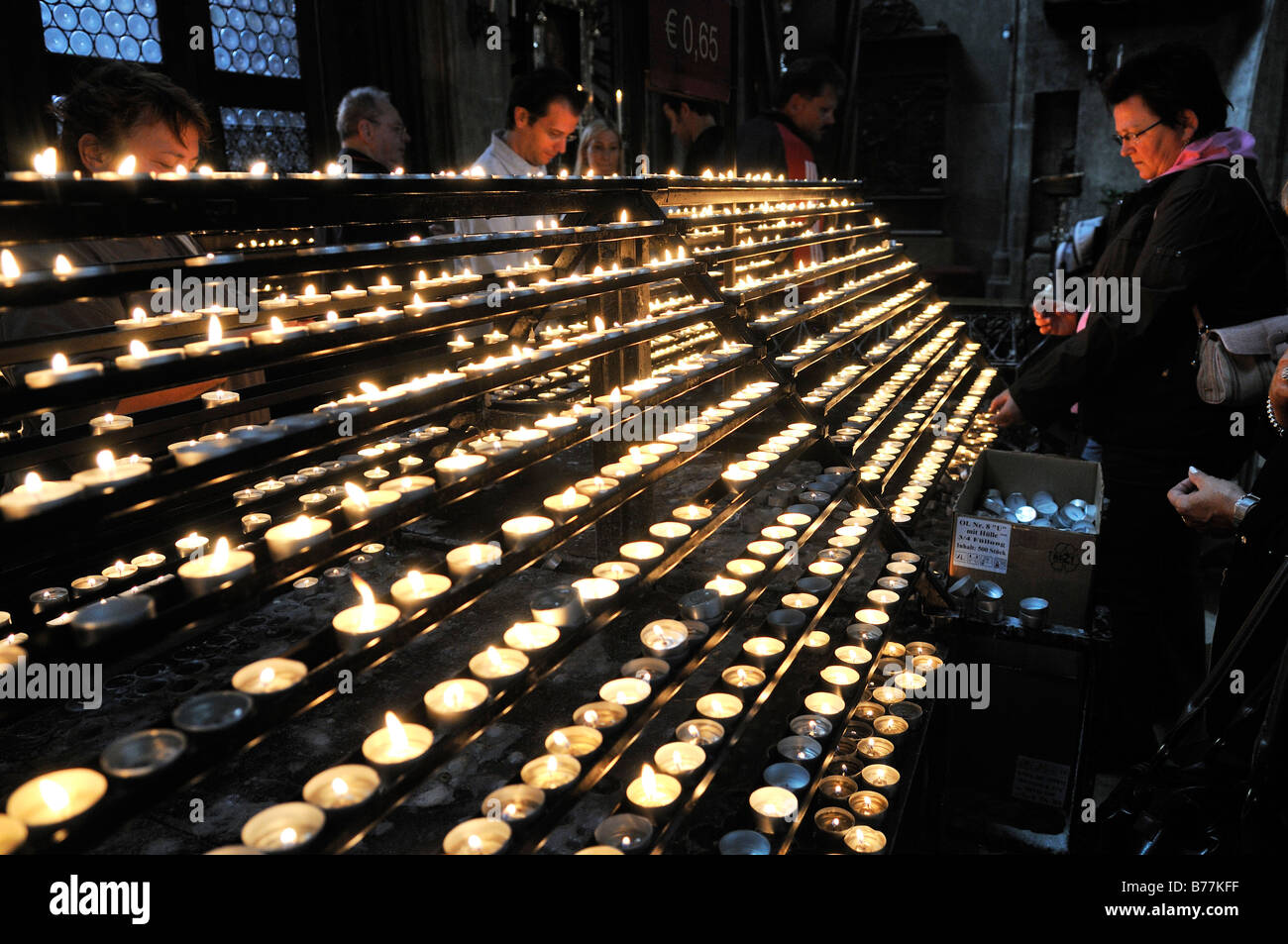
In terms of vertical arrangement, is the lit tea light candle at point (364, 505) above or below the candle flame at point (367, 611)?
above

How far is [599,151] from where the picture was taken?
592 cm

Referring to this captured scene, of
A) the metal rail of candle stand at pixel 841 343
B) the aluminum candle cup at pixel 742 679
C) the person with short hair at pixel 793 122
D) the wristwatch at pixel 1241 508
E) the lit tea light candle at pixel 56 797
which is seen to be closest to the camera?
the lit tea light candle at pixel 56 797

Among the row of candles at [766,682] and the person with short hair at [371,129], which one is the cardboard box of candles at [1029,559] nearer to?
the row of candles at [766,682]

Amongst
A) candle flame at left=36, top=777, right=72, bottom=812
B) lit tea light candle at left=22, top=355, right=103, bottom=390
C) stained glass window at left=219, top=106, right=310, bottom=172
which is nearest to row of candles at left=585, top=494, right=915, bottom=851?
candle flame at left=36, top=777, right=72, bottom=812

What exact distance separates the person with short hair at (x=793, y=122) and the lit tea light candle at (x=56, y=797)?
5.07 meters

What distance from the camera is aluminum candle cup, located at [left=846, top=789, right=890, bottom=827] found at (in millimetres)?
1954

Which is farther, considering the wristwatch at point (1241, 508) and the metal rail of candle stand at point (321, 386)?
the wristwatch at point (1241, 508)

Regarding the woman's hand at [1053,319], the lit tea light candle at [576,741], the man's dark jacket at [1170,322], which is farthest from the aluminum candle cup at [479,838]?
the woman's hand at [1053,319]

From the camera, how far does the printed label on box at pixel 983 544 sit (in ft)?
9.43

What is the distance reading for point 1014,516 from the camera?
11.0ft

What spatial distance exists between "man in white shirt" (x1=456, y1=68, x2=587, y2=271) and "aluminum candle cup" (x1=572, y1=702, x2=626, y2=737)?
3.22 metres
